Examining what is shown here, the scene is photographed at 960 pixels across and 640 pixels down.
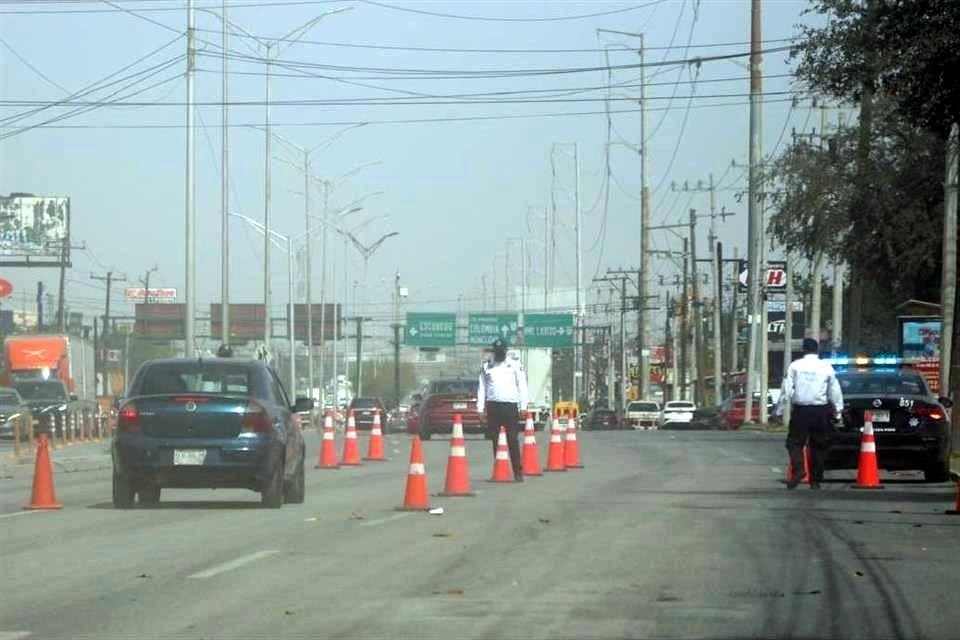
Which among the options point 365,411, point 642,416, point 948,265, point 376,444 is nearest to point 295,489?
point 376,444

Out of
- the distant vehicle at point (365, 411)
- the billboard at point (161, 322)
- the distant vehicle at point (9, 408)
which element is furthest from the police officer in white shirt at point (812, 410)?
the billboard at point (161, 322)

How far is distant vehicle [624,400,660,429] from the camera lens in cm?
8444

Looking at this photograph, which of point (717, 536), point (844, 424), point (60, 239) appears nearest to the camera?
point (717, 536)

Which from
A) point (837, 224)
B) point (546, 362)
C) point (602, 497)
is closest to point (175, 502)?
point (602, 497)

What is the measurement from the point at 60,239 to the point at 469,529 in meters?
80.7

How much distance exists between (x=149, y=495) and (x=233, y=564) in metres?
6.09

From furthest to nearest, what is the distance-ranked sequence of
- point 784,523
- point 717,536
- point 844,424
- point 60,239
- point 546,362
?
point 60,239
point 546,362
point 844,424
point 784,523
point 717,536

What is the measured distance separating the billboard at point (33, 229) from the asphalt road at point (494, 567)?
74.2m

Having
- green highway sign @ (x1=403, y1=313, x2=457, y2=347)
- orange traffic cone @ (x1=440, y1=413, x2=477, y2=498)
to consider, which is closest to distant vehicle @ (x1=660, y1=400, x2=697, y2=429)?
green highway sign @ (x1=403, y1=313, x2=457, y2=347)

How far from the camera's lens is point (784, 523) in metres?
16.1

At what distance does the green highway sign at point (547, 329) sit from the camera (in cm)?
8112

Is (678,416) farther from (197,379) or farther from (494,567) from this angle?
(494,567)

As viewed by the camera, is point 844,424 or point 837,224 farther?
point 837,224

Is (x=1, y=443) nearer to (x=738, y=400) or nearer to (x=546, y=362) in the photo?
(x=546, y=362)
